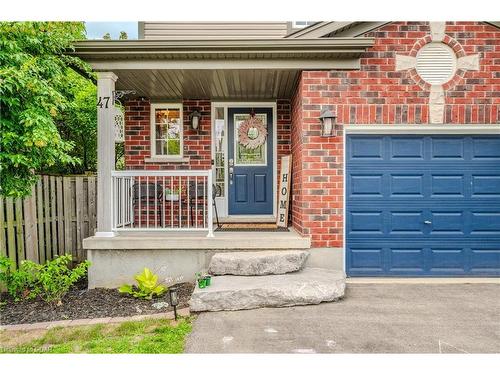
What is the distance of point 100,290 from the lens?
5.42 metres

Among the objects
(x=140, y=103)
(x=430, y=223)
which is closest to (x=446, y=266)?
(x=430, y=223)

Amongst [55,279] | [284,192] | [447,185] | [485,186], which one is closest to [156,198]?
[55,279]

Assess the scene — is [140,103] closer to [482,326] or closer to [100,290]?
[100,290]

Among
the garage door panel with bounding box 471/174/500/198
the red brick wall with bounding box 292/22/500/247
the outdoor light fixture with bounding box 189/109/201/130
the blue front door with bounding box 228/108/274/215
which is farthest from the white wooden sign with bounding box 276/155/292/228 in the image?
the garage door panel with bounding box 471/174/500/198

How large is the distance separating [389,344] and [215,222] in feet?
14.5

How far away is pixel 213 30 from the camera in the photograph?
7.19 meters

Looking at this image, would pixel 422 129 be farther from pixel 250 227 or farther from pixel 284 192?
pixel 250 227

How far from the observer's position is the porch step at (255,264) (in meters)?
5.08

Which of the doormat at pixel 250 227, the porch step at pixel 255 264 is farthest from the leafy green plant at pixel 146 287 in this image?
the doormat at pixel 250 227

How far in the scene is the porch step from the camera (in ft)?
16.7

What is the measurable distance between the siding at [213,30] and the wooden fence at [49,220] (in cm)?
314

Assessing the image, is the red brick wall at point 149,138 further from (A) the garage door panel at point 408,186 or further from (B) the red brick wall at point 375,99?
(A) the garage door panel at point 408,186

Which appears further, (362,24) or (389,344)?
(362,24)

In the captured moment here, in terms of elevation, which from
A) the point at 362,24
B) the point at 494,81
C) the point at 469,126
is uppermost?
the point at 362,24
